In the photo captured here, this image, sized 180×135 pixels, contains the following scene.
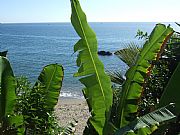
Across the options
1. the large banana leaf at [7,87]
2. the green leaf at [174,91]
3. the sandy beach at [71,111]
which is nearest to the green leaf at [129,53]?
the green leaf at [174,91]

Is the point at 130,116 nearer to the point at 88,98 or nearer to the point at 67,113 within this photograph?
the point at 88,98

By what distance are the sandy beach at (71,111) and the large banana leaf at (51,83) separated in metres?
10.9

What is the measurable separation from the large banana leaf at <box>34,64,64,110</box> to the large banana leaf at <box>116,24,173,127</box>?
1.09 meters

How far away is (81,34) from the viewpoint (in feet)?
13.3

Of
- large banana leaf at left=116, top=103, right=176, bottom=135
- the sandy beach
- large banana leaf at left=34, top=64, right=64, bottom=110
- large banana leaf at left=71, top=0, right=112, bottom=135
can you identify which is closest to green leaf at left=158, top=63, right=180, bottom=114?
large banana leaf at left=116, top=103, right=176, bottom=135

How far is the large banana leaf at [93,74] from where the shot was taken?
13.3 feet

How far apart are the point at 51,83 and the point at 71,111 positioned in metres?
16.1

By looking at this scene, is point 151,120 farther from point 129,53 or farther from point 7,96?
point 129,53

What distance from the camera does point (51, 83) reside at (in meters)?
4.85

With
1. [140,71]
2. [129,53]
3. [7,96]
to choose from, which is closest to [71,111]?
[129,53]

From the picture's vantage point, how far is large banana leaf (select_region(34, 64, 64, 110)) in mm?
4777

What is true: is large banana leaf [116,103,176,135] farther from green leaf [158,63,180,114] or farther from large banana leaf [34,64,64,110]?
large banana leaf [34,64,64,110]

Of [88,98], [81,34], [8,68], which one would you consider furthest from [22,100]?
[81,34]

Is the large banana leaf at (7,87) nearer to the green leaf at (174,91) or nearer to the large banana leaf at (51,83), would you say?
the large banana leaf at (51,83)
